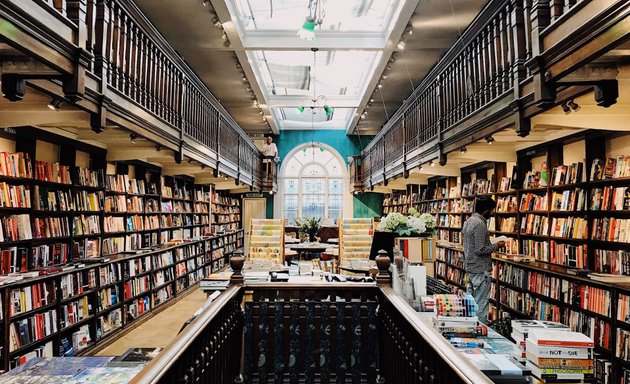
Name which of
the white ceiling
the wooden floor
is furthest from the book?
the white ceiling

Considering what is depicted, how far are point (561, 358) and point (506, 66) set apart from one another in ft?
8.79

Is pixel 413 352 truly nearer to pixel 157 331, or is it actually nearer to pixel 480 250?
pixel 480 250

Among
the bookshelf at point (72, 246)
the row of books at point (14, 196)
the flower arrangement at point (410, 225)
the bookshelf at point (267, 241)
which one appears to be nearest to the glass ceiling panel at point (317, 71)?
the bookshelf at point (267, 241)

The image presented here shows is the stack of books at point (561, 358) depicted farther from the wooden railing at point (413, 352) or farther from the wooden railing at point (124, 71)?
the wooden railing at point (124, 71)

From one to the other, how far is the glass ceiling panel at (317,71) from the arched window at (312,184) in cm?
425

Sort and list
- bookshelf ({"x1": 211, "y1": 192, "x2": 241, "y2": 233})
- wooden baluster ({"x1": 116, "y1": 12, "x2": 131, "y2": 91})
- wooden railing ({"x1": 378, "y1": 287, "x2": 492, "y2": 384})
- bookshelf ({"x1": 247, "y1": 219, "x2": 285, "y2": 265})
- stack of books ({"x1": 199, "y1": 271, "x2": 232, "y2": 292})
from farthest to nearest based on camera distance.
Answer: bookshelf ({"x1": 211, "y1": 192, "x2": 241, "y2": 233})
bookshelf ({"x1": 247, "y1": 219, "x2": 285, "y2": 265})
stack of books ({"x1": 199, "y1": 271, "x2": 232, "y2": 292})
wooden baluster ({"x1": 116, "y1": 12, "x2": 131, "y2": 91})
wooden railing ({"x1": 378, "y1": 287, "x2": 492, "y2": 384})

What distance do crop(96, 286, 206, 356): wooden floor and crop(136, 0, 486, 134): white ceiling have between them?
492 cm

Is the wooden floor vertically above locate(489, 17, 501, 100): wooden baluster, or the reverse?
locate(489, 17, 501, 100): wooden baluster

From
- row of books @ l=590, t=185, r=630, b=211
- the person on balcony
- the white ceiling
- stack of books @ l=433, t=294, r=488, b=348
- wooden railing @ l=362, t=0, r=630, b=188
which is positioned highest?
the white ceiling

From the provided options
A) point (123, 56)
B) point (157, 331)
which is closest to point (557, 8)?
point (123, 56)

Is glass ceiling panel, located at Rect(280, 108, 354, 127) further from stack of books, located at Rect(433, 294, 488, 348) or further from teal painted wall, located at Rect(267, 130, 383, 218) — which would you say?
stack of books, located at Rect(433, 294, 488, 348)

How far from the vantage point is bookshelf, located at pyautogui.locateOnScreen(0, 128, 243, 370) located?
424cm

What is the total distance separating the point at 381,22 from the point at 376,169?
4600 millimetres

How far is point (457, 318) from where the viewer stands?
105 inches
